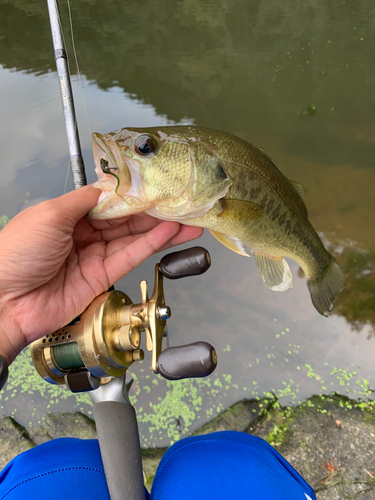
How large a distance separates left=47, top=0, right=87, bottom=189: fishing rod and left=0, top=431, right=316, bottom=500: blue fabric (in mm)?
1216

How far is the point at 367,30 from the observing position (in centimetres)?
349

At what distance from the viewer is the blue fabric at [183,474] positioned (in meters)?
1.14

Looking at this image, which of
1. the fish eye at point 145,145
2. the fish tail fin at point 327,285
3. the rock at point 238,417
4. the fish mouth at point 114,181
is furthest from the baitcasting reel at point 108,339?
the rock at point 238,417

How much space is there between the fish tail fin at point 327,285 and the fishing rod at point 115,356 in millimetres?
834

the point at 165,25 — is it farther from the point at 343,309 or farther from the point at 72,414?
the point at 72,414

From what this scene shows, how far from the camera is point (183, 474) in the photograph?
1.25 meters

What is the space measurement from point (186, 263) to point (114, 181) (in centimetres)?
41

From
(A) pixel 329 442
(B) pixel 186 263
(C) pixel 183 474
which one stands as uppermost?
(B) pixel 186 263

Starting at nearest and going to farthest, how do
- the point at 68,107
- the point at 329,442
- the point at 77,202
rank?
the point at 77,202, the point at 68,107, the point at 329,442

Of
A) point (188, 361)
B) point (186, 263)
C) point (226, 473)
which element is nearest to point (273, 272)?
point (186, 263)

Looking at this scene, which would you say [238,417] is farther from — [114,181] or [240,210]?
[114,181]

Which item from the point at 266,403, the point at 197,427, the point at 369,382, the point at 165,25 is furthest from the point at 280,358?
the point at 165,25

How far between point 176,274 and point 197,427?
4.15ft

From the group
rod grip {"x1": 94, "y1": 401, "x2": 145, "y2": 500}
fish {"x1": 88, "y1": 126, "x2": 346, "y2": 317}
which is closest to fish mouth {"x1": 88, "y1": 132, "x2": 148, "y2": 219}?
fish {"x1": 88, "y1": 126, "x2": 346, "y2": 317}
